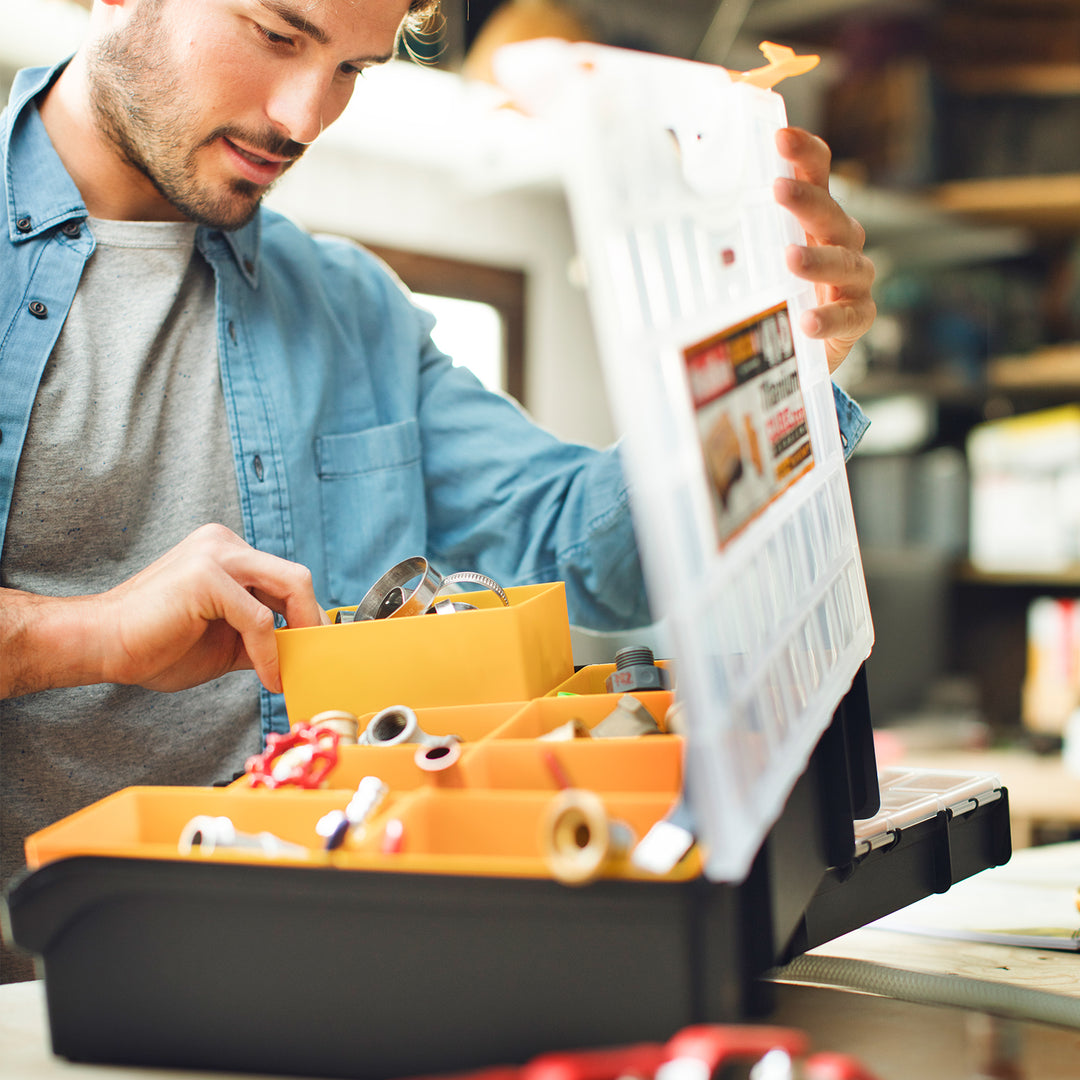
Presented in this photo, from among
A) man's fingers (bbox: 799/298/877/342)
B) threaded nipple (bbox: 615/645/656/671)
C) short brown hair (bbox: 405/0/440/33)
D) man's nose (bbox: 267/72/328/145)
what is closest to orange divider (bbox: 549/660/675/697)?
threaded nipple (bbox: 615/645/656/671)

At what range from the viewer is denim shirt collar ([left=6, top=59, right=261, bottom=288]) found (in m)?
0.98

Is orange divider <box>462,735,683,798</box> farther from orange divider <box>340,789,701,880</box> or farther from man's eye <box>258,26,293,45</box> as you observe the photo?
man's eye <box>258,26,293,45</box>

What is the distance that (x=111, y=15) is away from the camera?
1.00m

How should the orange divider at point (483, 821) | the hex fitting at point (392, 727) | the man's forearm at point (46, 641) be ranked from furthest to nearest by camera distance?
the man's forearm at point (46, 641)
the hex fitting at point (392, 727)
the orange divider at point (483, 821)

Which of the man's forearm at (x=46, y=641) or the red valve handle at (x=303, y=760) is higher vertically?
the man's forearm at (x=46, y=641)

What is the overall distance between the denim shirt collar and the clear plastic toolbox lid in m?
0.64

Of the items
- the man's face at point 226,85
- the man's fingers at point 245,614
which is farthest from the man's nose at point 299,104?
the man's fingers at point 245,614

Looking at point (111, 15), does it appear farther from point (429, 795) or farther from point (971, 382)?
point (971, 382)

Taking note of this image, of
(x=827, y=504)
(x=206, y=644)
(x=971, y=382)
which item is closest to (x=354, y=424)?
(x=206, y=644)

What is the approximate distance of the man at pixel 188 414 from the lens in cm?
92

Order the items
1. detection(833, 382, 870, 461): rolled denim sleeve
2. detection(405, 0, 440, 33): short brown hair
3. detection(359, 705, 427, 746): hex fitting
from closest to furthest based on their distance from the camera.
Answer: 1. detection(359, 705, 427, 746): hex fitting
2. detection(833, 382, 870, 461): rolled denim sleeve
3. detection(405, 0, 440, 33): short brown hair

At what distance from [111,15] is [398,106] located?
1.37m

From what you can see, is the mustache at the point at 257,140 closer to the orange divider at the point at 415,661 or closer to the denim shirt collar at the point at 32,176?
the denim shirt collar at the point at 32,176

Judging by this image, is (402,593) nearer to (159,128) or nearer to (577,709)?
(577,709)
